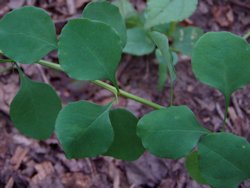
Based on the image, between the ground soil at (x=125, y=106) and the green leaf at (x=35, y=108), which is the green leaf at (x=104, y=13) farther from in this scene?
the ground soil at (x=125, y=106)

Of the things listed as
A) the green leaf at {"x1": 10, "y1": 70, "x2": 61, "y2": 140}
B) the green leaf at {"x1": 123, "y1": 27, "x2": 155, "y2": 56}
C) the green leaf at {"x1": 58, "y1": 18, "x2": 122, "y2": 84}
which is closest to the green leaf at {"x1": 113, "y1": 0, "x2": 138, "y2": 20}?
the green leaf at {"x1": 123, "y1": 27, "x2": 155, "y2": 56}

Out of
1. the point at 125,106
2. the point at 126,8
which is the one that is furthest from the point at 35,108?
the point at 126,8

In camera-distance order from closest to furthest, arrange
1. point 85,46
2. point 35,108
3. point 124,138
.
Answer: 1. point 85,46
2. point 124,138
3. point 35,108

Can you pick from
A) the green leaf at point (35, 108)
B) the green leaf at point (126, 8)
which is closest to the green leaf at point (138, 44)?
the green leaf at point (126, 8)

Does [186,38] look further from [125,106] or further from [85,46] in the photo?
[85,46]

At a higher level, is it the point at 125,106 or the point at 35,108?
the point at 35,108

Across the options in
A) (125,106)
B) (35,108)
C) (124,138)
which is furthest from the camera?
(125,106)

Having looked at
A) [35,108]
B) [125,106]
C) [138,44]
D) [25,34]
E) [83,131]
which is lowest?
[125,106]

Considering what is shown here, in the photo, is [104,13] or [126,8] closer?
[104,13]
